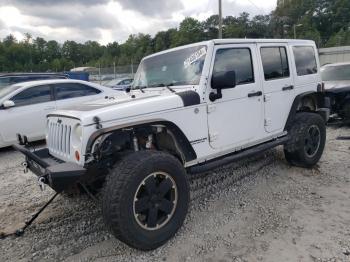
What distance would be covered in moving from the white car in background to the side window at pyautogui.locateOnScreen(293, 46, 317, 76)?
13.3 feet

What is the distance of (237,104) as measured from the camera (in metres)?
4.25

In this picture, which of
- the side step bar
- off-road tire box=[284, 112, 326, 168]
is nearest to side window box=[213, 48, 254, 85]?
the side step bar

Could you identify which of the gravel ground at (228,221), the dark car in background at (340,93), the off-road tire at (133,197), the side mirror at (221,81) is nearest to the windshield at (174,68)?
the side mirror at (221,81)

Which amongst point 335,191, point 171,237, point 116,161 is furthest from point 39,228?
point 335,191

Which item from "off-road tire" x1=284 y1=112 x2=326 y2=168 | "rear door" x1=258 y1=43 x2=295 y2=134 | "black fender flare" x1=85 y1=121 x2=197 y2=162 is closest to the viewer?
"black fender flare" x1=85 y1=121 x2=197 y2=162

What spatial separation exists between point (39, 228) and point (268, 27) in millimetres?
66744

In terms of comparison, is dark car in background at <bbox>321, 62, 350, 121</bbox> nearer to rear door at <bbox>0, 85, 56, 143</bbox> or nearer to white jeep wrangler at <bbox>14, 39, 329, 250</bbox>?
white jeep wrangler at <bbox>14, 39, 329, 250</bbox>

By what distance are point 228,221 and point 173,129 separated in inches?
49.4

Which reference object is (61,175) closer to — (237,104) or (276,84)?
(237,104)

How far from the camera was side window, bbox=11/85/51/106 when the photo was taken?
747 centimetres

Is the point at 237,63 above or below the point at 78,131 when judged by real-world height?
above

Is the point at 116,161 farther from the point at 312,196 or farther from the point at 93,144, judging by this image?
the point at 312,196

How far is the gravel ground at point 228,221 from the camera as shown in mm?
3287

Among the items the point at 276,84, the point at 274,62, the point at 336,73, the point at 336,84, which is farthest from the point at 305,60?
the point at 336,73
